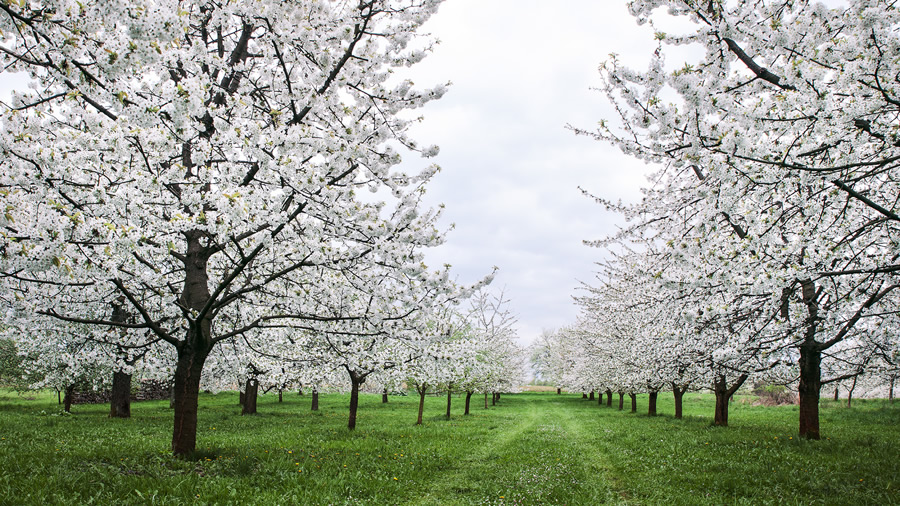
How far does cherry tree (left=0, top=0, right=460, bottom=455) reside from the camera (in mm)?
4766

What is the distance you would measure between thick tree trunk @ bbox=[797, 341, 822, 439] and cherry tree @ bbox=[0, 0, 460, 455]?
37.4ft

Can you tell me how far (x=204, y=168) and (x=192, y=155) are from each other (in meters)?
0.56

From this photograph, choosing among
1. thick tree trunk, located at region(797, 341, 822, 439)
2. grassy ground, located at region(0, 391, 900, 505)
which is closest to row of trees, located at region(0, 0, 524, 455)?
grassy ground, located at region(0, 391, 900, 505)

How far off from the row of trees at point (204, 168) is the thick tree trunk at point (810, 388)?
406 inches

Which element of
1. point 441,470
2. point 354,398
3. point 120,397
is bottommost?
point 120,397

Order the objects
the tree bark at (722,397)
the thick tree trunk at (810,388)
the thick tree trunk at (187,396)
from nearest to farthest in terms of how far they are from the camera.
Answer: the thick tree trunk at (187,396) < the thick tree trunk at (810,388) < the tree bark at (722,397)

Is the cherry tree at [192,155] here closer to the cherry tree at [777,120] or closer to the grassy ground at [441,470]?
the grassy ground at [441,470]

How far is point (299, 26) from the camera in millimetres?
7129

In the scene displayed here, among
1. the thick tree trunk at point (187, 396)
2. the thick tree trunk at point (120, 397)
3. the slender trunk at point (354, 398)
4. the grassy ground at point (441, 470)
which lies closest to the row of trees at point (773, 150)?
the grassy ground at point (441, 470)

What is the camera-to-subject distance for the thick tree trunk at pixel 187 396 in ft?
25.8

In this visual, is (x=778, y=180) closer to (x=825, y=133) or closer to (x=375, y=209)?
(x=825, y=133)

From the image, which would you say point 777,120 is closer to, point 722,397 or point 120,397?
point 722,397

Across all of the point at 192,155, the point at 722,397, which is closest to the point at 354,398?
the point at 192,155

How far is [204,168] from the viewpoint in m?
6.56
